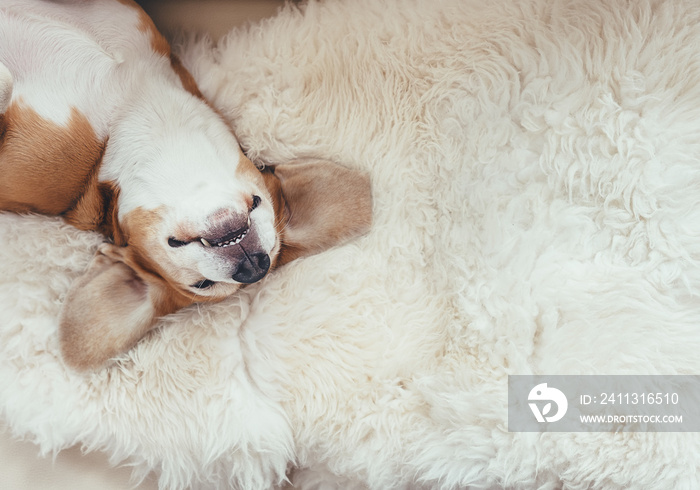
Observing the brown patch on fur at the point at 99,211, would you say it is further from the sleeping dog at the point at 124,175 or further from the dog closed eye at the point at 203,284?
the dog closed eye at the point at 203,284

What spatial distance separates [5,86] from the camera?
3.35 ft

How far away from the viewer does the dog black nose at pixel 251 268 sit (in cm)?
101

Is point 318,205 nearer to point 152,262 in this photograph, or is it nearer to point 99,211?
point 152,262

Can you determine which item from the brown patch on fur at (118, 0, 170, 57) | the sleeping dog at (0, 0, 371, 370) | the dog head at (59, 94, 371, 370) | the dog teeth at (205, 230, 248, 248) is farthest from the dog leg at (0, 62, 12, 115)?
the dog teeth at (205, 230, 248, 248)

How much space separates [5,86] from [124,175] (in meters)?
0.27

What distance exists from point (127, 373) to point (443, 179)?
0.84 m

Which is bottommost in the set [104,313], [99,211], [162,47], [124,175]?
[104,313]

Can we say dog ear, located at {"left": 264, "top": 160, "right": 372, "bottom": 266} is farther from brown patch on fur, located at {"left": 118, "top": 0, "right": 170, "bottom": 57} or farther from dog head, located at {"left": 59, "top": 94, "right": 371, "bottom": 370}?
brown patch on fur, located at {"left": 118, "top": 0, "right": 170, "bottom": 57}

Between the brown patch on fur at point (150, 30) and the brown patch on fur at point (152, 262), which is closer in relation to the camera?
the brown patch on fur at point (152, 262)

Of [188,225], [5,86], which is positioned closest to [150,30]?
[5,86]

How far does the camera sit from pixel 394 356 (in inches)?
46.1

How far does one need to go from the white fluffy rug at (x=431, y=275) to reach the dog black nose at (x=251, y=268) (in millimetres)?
199

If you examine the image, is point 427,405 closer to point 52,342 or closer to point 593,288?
point 593,288

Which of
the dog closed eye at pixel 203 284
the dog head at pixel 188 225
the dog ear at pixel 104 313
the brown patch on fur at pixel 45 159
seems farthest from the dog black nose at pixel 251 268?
the brown patch on fur at pixel 45 159
